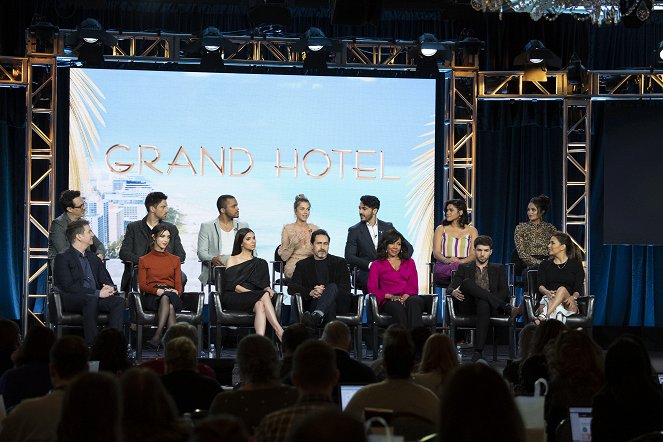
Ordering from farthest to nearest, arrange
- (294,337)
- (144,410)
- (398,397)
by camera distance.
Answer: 1. (294,337)
2. (398,397)
3. (144,410)

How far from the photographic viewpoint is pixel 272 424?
3100 millimetres

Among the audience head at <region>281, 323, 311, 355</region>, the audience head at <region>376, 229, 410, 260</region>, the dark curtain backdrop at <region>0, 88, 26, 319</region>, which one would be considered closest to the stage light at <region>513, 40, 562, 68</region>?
the audience head at <region>376, 229, 410, 260</region>

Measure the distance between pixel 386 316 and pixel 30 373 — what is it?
Result: 4679 millimetres

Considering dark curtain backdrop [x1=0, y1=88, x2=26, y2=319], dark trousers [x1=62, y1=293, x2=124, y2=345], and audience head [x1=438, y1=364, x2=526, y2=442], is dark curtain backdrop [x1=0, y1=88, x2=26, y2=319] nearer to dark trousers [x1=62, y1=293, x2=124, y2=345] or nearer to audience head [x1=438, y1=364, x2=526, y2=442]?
dark trousers [x1=62, y1=293, x2=124, y2=345]

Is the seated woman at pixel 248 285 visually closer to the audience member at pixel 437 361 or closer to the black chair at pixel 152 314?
the black chair at pixel 152 314

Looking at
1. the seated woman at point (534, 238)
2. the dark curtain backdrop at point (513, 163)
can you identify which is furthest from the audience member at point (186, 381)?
the dark curtain backdrop at point (513, 163)

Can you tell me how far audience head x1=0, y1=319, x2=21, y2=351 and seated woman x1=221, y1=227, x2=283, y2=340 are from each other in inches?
138

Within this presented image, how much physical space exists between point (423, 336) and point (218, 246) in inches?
163

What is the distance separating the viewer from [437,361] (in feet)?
14.6

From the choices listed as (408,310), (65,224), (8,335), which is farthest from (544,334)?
(65,224)

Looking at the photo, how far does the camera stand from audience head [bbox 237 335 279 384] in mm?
3928

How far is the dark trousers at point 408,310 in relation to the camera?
8.82 meters

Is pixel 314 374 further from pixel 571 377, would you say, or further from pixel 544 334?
pixel 544 334

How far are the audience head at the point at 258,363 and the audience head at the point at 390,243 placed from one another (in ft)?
16.7
